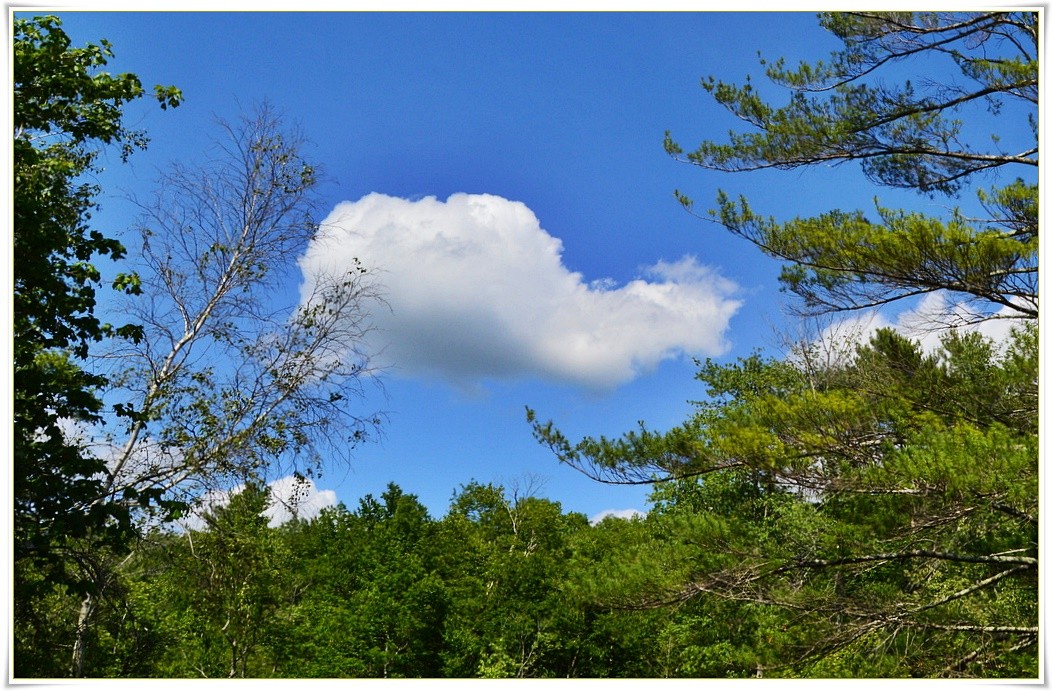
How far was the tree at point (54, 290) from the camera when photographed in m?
4.29

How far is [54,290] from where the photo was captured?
464cm

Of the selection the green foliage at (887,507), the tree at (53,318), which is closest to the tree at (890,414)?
the green foliage at (887,507)

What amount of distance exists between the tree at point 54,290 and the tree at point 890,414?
11.3 feet

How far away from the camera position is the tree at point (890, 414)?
17.4ft

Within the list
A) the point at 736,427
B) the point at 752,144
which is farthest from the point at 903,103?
the point at 736,427

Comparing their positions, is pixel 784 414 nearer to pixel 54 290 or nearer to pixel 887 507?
pixel 887 507

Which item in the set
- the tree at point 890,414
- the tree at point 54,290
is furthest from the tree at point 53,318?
the tree at point 890,414

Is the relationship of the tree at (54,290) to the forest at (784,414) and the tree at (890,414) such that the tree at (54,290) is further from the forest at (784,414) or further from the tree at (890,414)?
the tree at (890,414)

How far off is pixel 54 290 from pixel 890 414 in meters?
5.55

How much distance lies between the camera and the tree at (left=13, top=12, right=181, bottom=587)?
429cm

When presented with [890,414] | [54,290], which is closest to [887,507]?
[890,414]

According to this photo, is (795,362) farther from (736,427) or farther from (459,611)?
(459,611)

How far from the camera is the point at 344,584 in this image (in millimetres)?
17391

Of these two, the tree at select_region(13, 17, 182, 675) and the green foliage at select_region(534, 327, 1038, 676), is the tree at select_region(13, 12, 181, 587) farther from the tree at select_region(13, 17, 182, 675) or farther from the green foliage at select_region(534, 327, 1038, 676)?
the green foliage at select_region(534, 327, 1038, 676)
